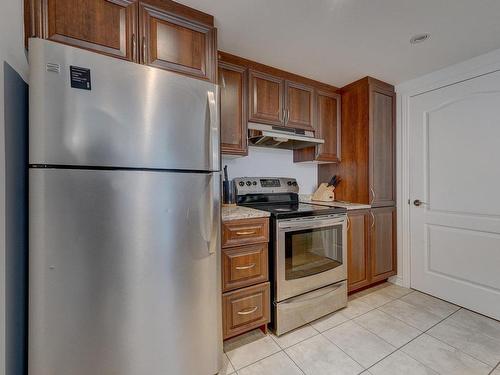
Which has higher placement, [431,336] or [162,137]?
[162,137]

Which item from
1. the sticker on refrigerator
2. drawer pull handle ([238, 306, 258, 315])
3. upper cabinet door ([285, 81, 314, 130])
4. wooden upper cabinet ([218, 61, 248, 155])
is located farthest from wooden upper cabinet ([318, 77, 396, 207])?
the sticker on refrigerator

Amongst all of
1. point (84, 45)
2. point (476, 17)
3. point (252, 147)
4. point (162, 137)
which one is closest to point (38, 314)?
point (162, 137)

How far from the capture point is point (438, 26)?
1.48 metres

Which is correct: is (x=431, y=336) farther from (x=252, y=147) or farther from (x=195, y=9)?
(x=195, y=9)

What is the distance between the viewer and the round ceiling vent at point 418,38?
5.18 ft

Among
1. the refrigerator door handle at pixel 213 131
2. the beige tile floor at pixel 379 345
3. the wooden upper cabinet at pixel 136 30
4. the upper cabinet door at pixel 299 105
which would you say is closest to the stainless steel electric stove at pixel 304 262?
the beige tile floor at pixel 379 345

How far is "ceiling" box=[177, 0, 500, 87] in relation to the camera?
131 cm

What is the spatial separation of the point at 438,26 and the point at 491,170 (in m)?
1.25

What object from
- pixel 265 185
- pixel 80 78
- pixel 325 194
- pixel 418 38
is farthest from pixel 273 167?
pixel 80 78

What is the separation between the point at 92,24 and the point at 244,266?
64.6 inches

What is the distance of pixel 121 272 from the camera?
93cm

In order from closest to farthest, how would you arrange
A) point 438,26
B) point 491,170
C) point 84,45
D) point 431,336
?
point 84,45 → point 438,26 → point 431,336 → point 491,170

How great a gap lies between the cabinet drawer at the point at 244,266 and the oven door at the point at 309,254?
11 centimetres

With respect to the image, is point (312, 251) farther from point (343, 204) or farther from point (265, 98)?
point (265, 98)
